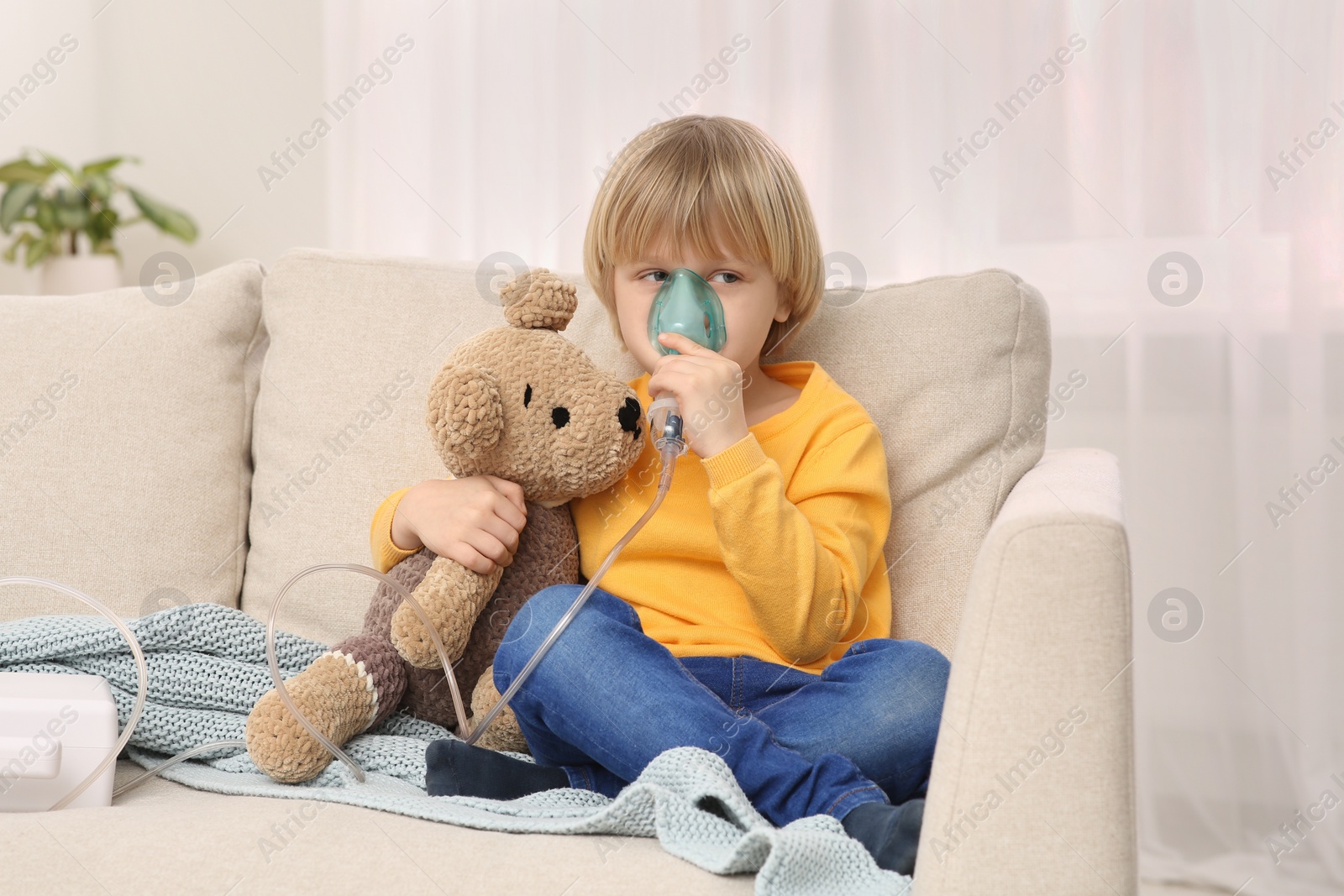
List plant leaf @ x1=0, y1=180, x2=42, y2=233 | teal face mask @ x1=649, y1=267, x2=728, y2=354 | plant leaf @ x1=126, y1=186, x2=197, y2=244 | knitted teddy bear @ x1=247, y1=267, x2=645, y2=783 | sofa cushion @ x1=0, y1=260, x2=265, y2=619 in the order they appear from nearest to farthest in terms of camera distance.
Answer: knitted teddy bear @ x1=247, y1=267, x2=645, y2=783 → teal face mask @ x1=649, y1=267, x2=728, y2=354 → sofa cushion @ x1=0, y1=260, x2=265, y2=619 → plant leaf @ x1=0, y1=180, x2=42, y2=233 → plant leaf @ x1=126, y1=186, x2=197, y2=244

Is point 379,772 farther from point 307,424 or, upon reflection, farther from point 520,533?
point 307,424

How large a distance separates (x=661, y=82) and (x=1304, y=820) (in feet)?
5.40

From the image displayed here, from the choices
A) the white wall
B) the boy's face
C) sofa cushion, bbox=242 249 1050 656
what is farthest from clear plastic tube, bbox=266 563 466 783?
the white wall

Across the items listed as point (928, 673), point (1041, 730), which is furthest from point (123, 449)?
point (1041, 730)

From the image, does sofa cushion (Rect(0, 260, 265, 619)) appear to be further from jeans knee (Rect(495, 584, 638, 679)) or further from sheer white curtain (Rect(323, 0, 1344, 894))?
sheer white curtain (Rect(323, 0, 1344, 894))

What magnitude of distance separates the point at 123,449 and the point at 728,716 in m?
0.80

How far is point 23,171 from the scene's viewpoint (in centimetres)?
225

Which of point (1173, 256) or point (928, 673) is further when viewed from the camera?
point (1173, 256)

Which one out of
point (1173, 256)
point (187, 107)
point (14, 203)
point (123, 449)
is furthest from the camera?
point (187, 107)

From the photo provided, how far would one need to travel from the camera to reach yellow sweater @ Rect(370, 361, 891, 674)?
0.96 meters

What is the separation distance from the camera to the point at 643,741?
85 centimetres

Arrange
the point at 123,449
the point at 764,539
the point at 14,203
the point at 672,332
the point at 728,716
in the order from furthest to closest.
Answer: the point at 14,203 → the point at 123,449 → the point at 672,332 → the point at 764,539 → the point at 728,716

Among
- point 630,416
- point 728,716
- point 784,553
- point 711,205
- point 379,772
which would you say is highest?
point 711,205

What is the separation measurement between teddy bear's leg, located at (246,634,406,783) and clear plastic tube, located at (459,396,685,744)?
9cm
